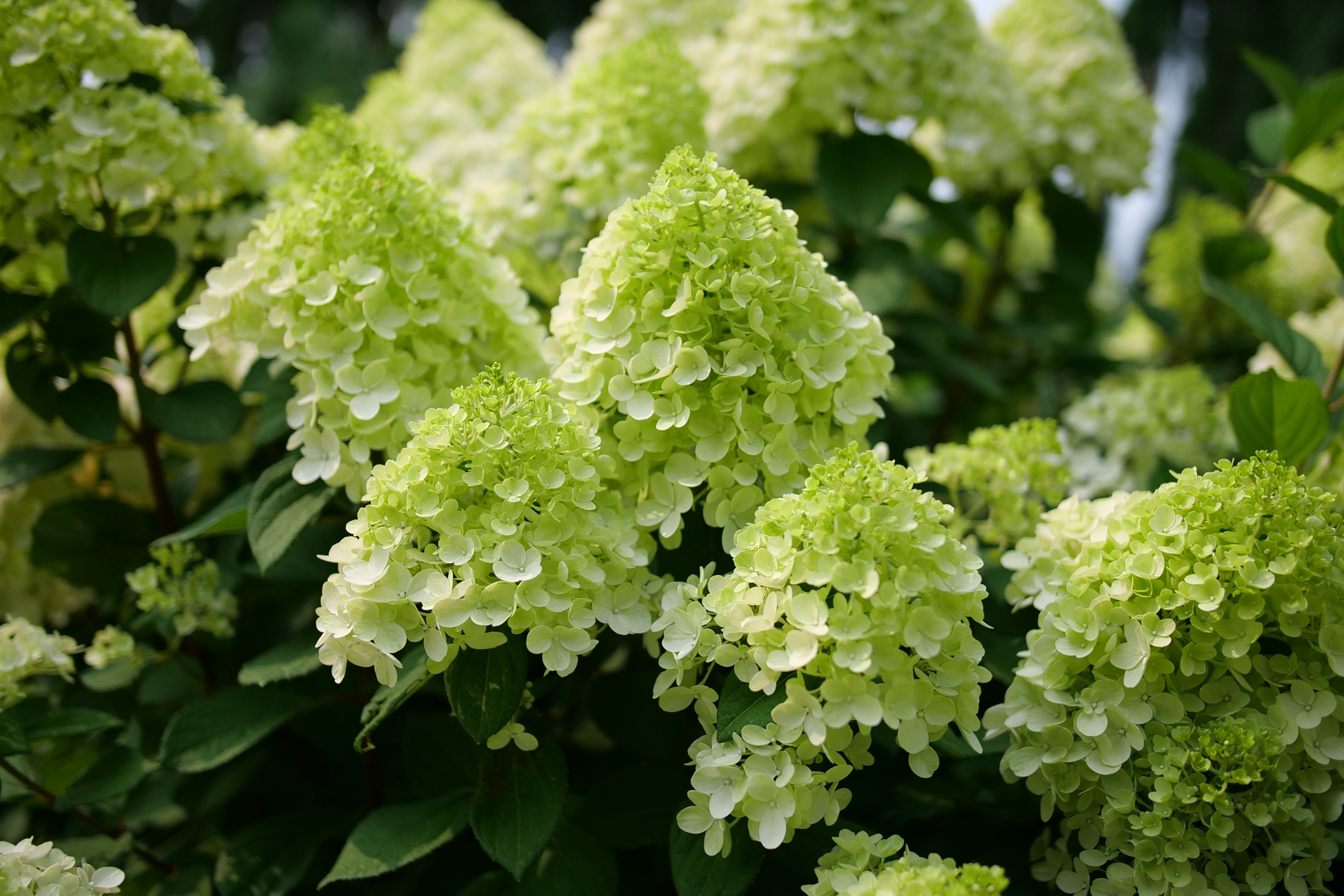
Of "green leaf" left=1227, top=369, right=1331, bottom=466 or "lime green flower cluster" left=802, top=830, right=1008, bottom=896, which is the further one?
"green leaf" left=1227, top=369, right=1331, bottom=466

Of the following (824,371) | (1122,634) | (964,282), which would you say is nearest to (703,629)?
(824,371)

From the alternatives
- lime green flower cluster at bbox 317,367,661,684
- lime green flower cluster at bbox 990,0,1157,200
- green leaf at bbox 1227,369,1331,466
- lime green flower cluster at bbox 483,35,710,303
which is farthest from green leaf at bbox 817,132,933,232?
lime green flower cluster at bbox 317,367,661,684

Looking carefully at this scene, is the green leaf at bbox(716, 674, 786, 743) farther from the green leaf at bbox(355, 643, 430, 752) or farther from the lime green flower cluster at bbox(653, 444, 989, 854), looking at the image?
the green leaf at bbox(355, 643, 430, 752)

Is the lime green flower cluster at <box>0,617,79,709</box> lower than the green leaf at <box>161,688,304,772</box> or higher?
higher

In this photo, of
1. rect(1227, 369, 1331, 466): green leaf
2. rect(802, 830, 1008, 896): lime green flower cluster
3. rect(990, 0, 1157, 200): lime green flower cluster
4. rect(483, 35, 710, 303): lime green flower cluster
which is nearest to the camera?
rect(802, 830, 1008, 896): lime green flower cluster

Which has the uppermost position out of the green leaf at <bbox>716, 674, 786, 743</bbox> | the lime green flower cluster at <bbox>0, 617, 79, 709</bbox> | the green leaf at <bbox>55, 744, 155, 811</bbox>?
the green leaf at <bbox>716, 674, 786, 743</bbox>

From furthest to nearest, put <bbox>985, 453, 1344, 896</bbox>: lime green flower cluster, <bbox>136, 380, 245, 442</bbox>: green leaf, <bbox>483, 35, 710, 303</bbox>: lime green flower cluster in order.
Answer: <bbox>483, 35, 710, 303</bbox>: lime green flower cluster, <bbox>136, 380, 245, 442</bbox>: green leaf, <bbox>985, 453, 1344, 896</bbox>: lime green flower cluster

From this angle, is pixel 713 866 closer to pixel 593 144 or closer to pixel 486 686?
pixel 486 686
